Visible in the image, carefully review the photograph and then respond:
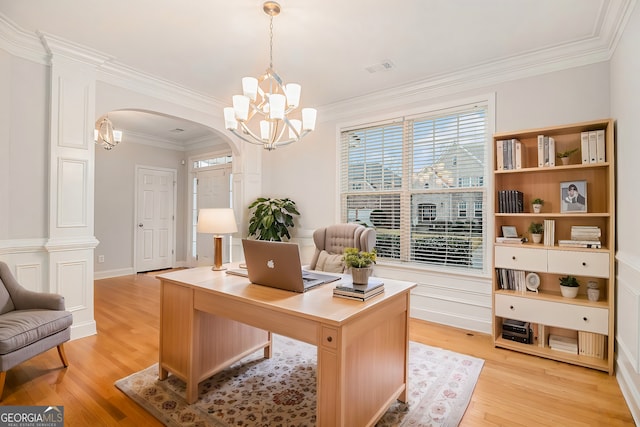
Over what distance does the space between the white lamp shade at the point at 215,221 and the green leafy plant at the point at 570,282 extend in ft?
9.31

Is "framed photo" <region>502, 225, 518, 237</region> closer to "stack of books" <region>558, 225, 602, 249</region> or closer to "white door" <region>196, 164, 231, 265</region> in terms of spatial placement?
"stack of books" <region>558, 225, 602, 249</region>

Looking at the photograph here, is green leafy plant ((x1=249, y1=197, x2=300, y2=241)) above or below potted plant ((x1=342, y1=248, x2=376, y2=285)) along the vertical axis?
above

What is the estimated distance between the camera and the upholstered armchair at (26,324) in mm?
2016

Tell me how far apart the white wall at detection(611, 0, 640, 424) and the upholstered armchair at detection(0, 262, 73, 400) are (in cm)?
379

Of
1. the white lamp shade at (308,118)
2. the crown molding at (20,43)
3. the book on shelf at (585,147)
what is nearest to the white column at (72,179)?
the crown molding at (20,43)

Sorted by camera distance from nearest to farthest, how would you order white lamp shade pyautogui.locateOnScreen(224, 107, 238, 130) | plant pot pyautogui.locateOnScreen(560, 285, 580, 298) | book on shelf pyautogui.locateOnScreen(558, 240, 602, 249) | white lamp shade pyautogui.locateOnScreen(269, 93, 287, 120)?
white lamp shade pyautogui.locateOnScreen(269, 93, 287, 120) → white lamp shade pyautogui.locateOnScreen(224, 107, 238, 130) → book on shelf pyautogui.locateOnScreen(558, 240, 602, 249) → plant pot pyautogui.locateOnScreen(560, 285, 580, 298)

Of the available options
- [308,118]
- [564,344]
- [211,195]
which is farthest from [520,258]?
[211,195]

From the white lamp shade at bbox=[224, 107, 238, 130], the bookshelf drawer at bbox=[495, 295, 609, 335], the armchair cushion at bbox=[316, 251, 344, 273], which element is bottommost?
the bookshelf drawer at bbox=[495, 295, 609, 335]

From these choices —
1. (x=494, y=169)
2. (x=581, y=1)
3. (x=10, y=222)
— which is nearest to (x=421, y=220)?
(x=494, y=169)

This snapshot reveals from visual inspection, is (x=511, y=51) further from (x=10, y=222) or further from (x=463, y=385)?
(x=10, y=222)

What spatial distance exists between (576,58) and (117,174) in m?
6.69

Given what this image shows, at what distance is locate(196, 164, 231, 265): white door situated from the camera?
239 inches

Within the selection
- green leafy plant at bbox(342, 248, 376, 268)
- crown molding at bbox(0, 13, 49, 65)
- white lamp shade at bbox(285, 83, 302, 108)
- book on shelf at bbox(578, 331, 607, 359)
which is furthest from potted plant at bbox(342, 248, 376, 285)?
crown molding at bbox(0, 13, 49, 65)

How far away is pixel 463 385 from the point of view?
2252mm
